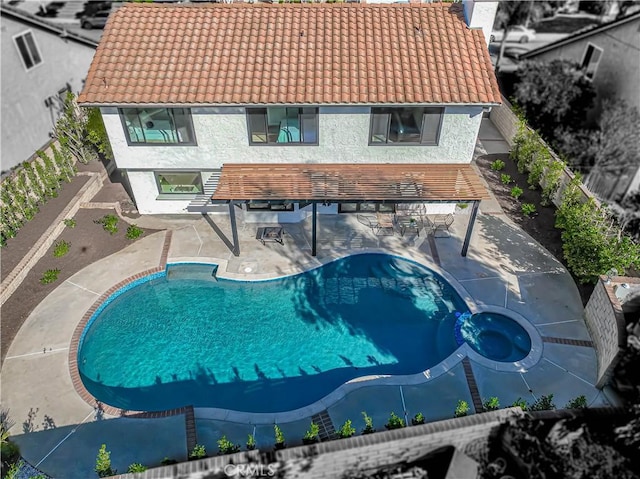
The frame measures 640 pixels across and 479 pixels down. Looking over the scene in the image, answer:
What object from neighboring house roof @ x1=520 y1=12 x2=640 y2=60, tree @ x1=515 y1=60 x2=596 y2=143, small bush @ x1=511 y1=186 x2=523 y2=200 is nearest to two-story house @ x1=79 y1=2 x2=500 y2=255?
small bush @ x1=511 y1=186 x2=523 y2=200

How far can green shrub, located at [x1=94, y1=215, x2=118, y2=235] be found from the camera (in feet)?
71.9

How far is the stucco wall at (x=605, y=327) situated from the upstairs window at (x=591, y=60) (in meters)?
19.3

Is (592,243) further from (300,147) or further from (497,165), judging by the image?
(300,147)

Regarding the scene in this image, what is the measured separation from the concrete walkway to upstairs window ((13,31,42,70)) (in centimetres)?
1209

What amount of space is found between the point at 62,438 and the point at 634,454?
15.2 meters

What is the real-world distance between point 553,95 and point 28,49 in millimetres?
29912

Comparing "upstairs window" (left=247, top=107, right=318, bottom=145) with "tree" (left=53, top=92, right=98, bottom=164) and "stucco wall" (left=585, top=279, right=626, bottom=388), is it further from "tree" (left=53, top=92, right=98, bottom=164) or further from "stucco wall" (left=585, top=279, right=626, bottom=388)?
"stucco wall" (left=585, top=279, right=626, bottom=388)

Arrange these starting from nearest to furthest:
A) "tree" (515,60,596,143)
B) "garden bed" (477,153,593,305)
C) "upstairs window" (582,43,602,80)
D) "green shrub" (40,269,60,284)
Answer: "green shrub" (40,269,60,284) → "garden bed" (477,153,593,305) → "tree" (515,60,596,143) → "upstairs window" (582,43,602,80)

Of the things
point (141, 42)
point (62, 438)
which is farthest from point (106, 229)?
point (62, 438)

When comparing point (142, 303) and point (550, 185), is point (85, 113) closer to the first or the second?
point (142, 303)

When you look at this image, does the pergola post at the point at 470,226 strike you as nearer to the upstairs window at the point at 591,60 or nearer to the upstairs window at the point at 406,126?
the upstairs window at the point at 406,126

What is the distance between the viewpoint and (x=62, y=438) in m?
14.6

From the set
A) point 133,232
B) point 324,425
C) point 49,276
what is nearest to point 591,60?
point 324,425

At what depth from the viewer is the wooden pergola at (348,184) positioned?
19.2m
